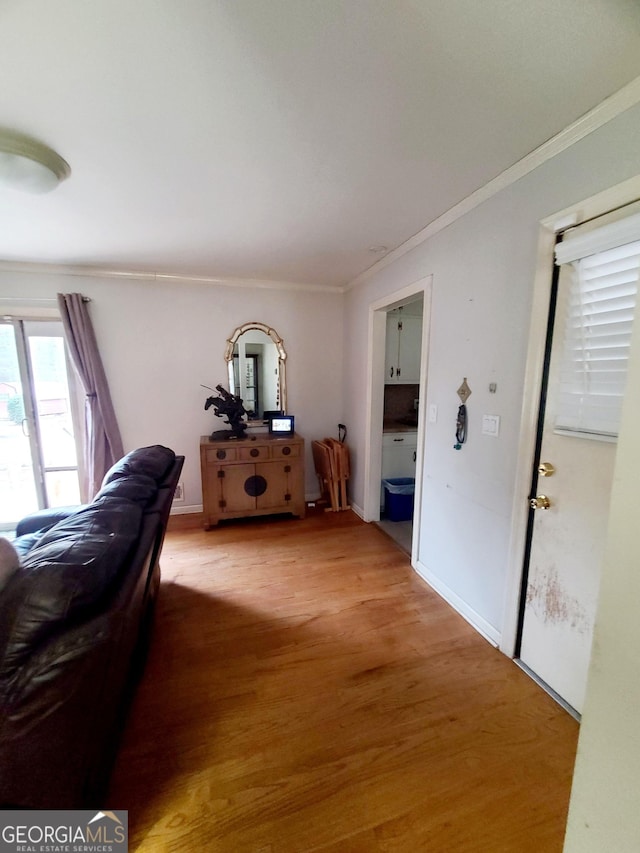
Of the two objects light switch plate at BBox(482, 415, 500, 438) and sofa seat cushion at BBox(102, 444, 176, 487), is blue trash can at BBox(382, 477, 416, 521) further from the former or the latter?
sofa seat cushion at BBox(102, 444, 176, 487)

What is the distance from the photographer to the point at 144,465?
5.75ft

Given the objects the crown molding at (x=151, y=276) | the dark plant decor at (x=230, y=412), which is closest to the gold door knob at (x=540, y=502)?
the dark plant decor at (x=230, y=412)

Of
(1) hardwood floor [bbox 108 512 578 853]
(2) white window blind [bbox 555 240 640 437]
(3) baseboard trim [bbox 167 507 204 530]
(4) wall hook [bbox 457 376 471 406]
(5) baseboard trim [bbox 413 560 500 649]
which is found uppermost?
(2) white window blind [bbox 555 240 640 437]

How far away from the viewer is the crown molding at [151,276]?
9.71 ft

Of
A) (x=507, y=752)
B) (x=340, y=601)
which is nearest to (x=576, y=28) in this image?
(x=507, y=752)

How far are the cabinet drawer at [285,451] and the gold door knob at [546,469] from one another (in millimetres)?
2190

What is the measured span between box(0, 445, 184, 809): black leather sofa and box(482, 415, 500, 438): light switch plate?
171 cm

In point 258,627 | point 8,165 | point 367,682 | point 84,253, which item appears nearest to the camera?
point 8,165

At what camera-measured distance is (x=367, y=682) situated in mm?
1599

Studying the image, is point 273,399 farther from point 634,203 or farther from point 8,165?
point 634,203

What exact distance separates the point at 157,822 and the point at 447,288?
267 centimetres

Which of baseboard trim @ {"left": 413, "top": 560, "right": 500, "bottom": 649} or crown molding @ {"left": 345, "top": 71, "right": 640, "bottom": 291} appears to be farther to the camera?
baseboard trim @ {"left": 413, "top": 560, "right": 500, "bottom": 649}

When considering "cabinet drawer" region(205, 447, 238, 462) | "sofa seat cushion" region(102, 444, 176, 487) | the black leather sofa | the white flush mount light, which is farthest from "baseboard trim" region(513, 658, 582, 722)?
the white flush mount light

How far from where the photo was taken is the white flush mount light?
140cm
